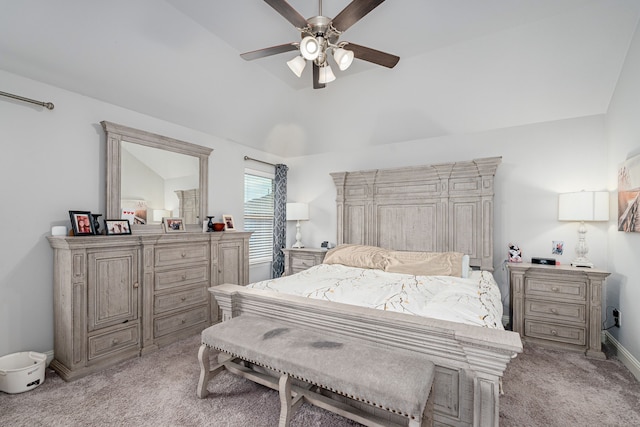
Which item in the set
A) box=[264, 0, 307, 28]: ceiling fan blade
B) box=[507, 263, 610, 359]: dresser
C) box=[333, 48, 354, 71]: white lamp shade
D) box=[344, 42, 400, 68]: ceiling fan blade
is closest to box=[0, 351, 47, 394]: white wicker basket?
box=[264, 0, 307, 28]: ceiling fan blade

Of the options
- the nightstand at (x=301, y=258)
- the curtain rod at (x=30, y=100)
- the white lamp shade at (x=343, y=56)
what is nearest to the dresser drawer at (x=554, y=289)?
the nightstand at (x=301, y=258)

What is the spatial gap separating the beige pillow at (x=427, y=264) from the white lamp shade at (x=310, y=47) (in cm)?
245

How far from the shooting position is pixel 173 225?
11.1 feet

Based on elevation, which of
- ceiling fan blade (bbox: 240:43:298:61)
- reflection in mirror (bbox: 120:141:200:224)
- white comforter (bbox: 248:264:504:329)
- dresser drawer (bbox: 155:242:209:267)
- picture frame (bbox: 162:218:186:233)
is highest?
ceiling fan blade (bbox: 240:43:298:61)

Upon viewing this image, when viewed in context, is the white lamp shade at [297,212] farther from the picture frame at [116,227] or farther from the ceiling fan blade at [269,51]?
the ceiling fan blade at [269,51]

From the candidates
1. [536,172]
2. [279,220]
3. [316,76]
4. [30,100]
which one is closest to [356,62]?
[316,76]

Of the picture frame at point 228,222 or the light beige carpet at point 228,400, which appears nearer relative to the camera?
the light beige carpet at point 228,400

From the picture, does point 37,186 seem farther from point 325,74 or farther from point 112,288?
point 325,74

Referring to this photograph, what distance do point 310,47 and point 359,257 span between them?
260 cm

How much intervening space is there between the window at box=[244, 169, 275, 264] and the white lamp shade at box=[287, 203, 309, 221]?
45cm

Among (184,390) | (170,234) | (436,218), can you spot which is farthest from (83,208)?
(436,218)

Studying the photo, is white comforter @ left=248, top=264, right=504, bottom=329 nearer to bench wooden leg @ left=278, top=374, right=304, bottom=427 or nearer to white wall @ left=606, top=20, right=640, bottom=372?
bench wooden leg @ left=278, top=374, right=304, bottom=427

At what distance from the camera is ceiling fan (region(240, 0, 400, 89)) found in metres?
1.74

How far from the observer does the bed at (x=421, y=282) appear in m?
1.61
